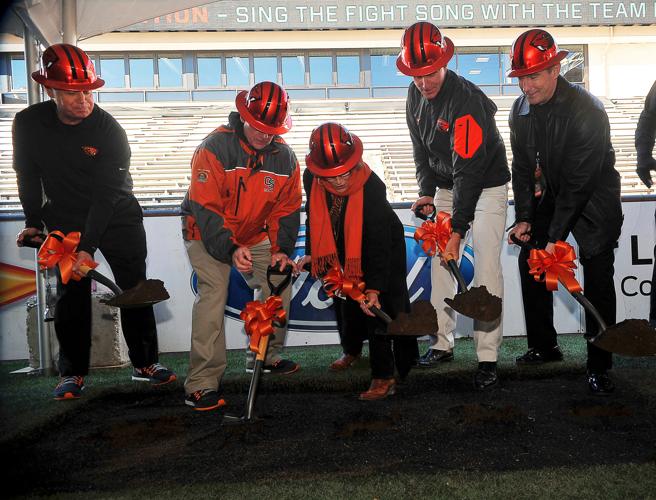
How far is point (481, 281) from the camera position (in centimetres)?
369

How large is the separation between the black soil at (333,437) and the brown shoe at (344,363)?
452 mm

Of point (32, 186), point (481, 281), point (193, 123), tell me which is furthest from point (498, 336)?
point (193, 123)

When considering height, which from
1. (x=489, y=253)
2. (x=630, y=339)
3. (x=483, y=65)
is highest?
(x=483, y=65)

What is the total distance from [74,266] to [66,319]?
0.46 m

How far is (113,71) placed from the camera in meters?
18.1

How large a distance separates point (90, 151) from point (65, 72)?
447 mm

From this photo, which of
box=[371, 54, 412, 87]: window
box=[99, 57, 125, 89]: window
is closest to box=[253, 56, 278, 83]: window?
box=[371, 54, 412, 87]: window

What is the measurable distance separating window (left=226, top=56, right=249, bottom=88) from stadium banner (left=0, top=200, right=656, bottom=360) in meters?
14.1

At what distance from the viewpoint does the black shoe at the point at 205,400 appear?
11.0 ft

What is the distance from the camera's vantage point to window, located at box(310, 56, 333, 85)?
18.3 meters

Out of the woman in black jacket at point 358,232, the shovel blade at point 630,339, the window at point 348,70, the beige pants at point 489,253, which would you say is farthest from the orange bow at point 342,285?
the window at point 348,70

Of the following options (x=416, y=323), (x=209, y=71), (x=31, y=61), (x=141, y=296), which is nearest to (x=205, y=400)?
(x=141, y=296)

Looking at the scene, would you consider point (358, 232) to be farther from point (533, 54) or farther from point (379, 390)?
point (533, 54)

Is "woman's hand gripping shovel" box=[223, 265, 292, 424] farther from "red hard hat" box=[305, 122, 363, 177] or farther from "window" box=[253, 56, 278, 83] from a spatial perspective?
"window" box=[253, 56, 278, 83]
